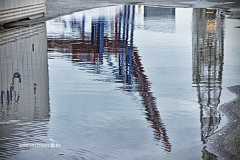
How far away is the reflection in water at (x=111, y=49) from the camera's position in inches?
468

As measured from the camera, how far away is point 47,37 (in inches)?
894

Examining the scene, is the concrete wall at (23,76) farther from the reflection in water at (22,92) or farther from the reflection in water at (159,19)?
the reflection in water at (159,19)

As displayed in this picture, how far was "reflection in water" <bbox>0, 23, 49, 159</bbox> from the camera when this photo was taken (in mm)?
9223

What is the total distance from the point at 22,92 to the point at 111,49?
7.97 m

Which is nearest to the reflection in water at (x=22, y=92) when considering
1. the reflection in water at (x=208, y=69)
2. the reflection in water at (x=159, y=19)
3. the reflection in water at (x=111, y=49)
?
the reflection in water at (x=111, y=49)

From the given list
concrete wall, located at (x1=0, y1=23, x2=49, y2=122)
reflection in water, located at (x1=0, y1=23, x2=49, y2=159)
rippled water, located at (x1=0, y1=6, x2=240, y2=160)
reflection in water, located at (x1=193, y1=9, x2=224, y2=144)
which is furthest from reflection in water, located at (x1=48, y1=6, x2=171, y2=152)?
reflection in water, located at (x1=0, y1=23, x2=49, y2=159)

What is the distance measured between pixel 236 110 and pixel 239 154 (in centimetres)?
312

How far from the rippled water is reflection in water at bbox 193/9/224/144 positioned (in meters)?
0.02

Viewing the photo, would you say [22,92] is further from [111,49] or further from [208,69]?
[111,49]

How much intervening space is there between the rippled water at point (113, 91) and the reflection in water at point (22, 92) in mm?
18

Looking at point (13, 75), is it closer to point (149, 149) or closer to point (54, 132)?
point (54, 132)

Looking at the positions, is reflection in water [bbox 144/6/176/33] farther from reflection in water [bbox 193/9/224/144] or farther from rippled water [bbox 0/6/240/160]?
rippled water [bbox 0/6/240/160]

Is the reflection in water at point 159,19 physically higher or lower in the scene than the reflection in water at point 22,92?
higher

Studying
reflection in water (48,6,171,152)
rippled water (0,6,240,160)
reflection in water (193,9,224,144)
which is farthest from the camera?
reflection in water (48,6,171,152)
